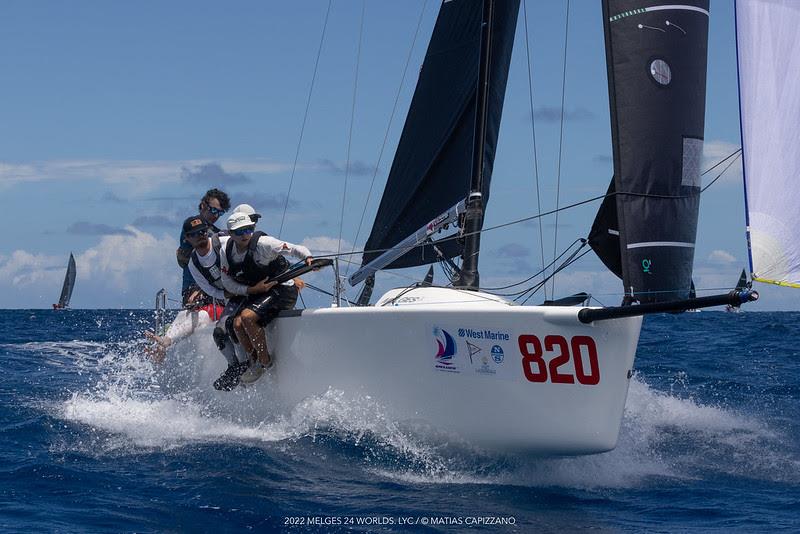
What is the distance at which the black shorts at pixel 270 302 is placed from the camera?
7504 mm

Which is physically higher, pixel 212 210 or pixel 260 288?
pixel 212 210

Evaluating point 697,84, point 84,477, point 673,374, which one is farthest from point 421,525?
point 673,374

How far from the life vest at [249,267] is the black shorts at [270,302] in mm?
122

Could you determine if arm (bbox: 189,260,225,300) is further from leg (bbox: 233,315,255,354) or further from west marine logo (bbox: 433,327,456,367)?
west marine logo (bbox: 433,327,456,367)

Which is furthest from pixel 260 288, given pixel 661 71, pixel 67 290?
pixel 67 290

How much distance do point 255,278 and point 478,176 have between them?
1840 millimetres

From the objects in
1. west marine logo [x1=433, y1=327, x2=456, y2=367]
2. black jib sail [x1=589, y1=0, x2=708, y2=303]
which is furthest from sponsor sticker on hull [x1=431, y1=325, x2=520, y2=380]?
black jib sail [x1=589, y1=0, x2=708, y2=303]

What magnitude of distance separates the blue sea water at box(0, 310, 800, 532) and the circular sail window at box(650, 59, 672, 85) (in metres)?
2.34

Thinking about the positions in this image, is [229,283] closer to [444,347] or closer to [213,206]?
[213,206]

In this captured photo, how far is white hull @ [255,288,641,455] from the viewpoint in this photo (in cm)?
Result: 570

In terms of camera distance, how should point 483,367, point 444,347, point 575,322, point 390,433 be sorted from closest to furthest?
point 575,322, point 483,367, point 444,347, point 390,433

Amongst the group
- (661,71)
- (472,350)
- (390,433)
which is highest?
(661,71)

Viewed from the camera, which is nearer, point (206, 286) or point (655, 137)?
point (655, 137)

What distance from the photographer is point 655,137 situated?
6105mm
